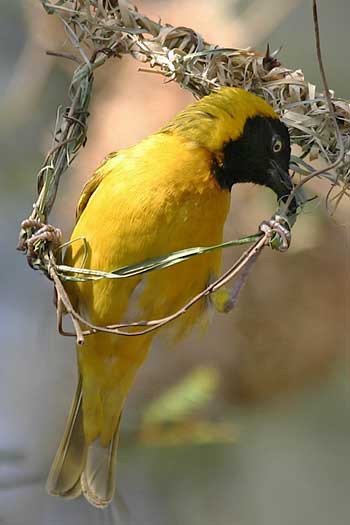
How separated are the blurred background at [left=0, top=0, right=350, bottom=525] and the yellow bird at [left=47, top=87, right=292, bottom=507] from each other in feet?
1.65

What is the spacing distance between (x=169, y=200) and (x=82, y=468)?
71 centimetres

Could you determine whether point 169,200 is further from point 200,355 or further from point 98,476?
point 200,355

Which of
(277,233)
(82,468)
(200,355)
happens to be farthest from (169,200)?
(200,355)

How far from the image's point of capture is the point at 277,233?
4.47 ft

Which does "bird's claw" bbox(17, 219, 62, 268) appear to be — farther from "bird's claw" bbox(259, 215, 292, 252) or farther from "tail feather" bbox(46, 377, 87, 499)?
"tail feather" bbox(46, 377, 87, 499)

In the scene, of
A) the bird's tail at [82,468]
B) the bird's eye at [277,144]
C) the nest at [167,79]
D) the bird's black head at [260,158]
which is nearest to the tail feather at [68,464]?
the bird's tail at [82,468]

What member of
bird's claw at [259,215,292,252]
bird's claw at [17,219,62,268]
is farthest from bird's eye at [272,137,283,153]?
bird's claw at [17,219,62,268]

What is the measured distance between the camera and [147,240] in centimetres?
158

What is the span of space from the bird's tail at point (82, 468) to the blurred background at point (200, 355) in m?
0.18

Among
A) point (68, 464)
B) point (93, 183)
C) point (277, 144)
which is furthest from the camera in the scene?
point (68, 464)

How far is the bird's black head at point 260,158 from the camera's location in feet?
5.16

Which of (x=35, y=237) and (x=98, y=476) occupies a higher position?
(x=35, y=237)

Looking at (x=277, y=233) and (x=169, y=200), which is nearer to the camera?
(x=277, y=233)

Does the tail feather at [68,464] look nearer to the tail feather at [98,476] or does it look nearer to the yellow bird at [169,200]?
the tail feather at [98,476]
